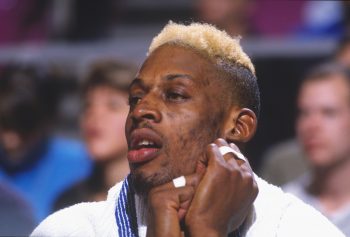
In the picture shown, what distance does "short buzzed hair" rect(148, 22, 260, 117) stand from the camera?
267 cm

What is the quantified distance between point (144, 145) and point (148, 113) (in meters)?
0.09

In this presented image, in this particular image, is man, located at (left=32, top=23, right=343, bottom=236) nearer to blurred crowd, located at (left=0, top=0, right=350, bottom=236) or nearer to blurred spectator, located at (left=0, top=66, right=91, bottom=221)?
blurred crowd, located at (left=0, top=0, right=350, bottom=236)

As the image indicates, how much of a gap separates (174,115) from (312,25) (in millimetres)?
4656

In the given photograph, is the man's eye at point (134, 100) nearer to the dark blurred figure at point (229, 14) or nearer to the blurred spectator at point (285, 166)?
the blurred spectator at point (285, 166)

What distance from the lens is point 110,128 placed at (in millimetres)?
4902

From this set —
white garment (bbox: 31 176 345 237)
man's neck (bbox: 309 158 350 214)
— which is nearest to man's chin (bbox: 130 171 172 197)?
white garment (bbox: 31 176 345 237)

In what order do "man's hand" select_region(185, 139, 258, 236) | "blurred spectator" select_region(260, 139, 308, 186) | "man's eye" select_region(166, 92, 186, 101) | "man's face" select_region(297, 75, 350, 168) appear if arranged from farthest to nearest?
1. "blurred spectator" select_region(260, 139, 308, 186)
2. "man's face" select_region(297, 75, 350, 168)
3. "man's eye" select_region(166, 92, 186, 101)
4. "man's hand" select_region(185, 139, 258, 236)

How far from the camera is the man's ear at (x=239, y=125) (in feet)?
8.82

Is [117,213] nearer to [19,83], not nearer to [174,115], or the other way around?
[174,115]

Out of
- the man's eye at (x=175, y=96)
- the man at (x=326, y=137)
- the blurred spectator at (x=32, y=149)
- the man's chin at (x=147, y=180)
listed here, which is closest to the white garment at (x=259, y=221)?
the man's chin at (x=147, y=180)

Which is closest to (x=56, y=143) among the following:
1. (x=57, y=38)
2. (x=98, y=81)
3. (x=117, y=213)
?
(x=98, y=81)

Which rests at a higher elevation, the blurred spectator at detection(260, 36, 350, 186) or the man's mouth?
the blurred spectator at detection(260, 36, 350, 186)

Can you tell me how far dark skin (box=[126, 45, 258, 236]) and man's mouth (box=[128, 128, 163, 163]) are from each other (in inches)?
0.5

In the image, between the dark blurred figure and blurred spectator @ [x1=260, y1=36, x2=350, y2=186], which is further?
the dark blurred figure
